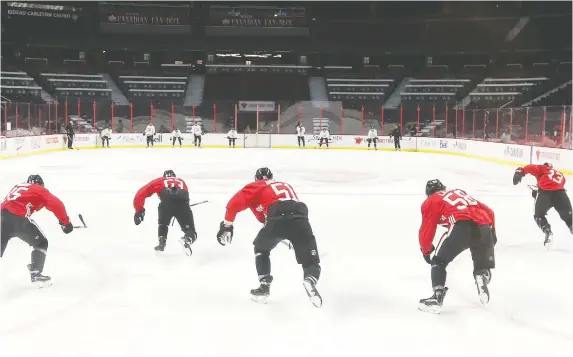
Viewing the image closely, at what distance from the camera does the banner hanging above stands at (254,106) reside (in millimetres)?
29130

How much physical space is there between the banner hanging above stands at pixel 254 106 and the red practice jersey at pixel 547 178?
74.3 ft

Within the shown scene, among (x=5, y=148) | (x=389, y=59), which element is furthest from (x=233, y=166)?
(x=389, y=59)

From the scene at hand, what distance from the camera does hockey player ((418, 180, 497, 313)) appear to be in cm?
410

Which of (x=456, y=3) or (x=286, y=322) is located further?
(x=456, y=3)

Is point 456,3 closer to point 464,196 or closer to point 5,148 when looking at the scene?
point 5,148

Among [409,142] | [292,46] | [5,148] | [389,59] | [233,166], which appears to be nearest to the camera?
[233,166]

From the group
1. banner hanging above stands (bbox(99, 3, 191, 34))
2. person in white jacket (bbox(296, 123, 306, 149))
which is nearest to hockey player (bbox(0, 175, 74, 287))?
person in white jacket (bbox(296, 123, 306, 149))

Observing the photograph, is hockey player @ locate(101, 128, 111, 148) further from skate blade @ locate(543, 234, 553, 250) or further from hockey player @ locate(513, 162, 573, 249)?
skate blade @ locate(543, 234, 553, 250)

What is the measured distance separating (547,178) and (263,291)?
3548 mm

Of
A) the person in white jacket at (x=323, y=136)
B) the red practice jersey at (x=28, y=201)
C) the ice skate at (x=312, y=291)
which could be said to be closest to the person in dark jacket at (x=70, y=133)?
the person in white jacket at (x=323, y=136)

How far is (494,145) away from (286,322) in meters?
16.2

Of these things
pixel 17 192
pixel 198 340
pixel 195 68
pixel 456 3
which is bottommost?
pixel 198 340

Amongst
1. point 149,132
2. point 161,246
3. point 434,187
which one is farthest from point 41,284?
point 149,132

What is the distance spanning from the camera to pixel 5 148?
18078mm
